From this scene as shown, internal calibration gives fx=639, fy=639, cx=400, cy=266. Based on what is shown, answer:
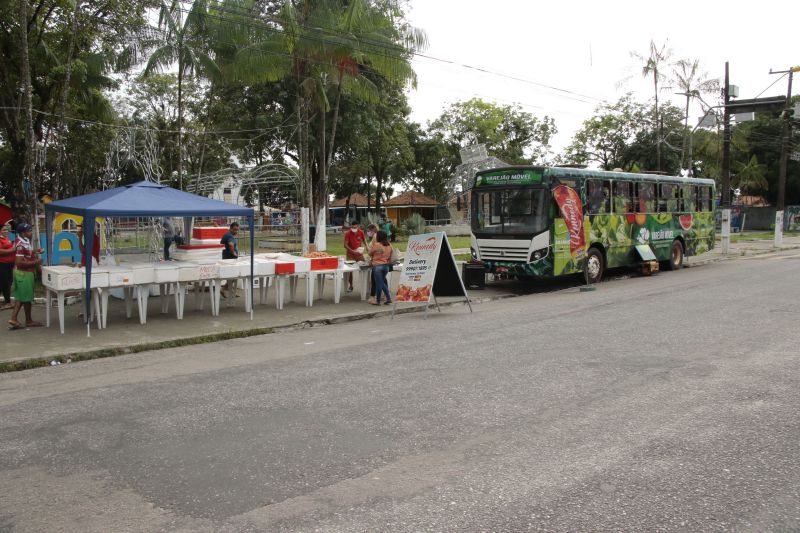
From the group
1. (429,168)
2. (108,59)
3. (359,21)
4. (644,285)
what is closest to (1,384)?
(644,285)

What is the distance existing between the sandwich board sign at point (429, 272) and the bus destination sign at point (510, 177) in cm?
426

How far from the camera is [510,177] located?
16078 mm

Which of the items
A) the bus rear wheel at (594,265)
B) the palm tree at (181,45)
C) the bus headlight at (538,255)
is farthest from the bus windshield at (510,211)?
the palm tree at (181,45)

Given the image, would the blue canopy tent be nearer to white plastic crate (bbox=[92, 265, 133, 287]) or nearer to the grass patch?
white plastic crate (bbox=[92, 265, 133, 287])

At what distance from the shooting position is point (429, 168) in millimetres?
58531

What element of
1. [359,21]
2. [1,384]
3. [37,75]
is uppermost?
[359,21]

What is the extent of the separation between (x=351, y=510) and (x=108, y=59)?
2154 centimetres

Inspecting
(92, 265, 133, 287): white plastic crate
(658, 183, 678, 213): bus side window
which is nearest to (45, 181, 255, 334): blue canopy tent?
(92, 265, 133, 287): white plastic crate

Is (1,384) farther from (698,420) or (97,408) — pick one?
(698,420)

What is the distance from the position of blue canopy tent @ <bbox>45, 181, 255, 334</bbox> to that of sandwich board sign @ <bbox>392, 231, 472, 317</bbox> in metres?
3.07

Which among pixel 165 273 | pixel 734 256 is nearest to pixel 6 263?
pixel 165 273

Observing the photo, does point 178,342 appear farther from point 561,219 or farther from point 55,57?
point 55,57

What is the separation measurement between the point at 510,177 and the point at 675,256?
26.9ft

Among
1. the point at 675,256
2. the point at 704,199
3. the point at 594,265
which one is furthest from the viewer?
the point at 704,199
